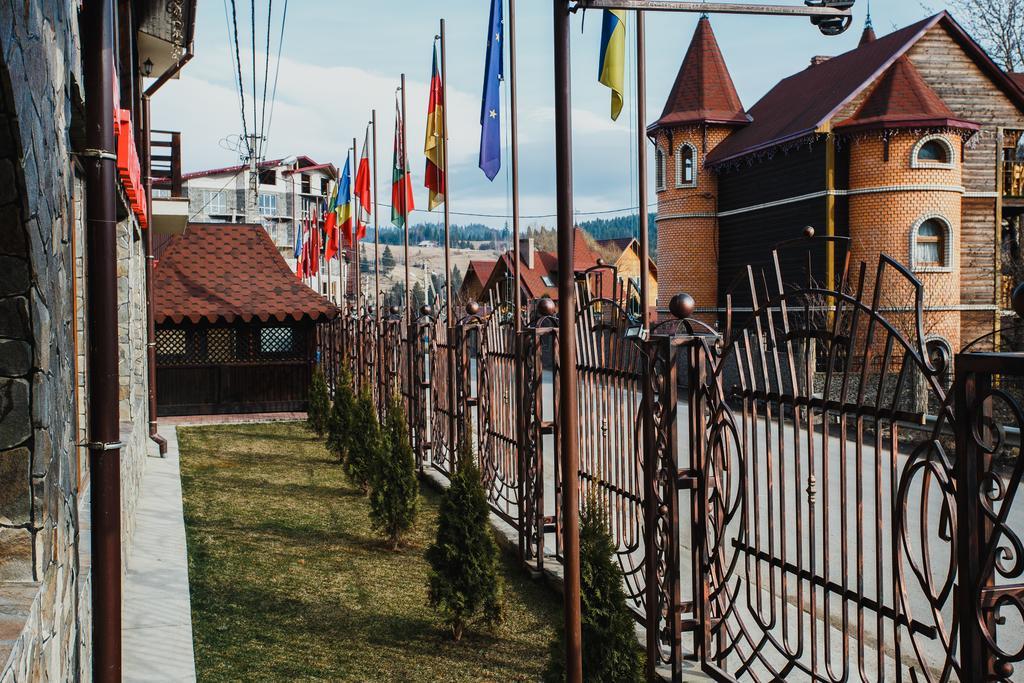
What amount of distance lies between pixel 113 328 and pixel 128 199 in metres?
4.64

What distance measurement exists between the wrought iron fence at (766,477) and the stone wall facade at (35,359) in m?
1.85

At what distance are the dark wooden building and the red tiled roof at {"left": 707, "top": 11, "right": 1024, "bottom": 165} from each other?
47.3 feet

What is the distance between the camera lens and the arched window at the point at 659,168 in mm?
29594

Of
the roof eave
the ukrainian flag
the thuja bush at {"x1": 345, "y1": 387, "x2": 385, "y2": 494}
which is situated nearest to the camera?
the ukrainian flag

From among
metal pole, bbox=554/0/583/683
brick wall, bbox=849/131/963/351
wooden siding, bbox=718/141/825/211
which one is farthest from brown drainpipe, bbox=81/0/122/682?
wooden siding, bbox=718/141/825/211

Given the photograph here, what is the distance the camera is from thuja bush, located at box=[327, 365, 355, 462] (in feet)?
39.5

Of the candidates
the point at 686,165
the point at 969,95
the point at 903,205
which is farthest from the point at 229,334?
the point at 969,95

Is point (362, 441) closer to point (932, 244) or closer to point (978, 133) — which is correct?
point (932, 244)

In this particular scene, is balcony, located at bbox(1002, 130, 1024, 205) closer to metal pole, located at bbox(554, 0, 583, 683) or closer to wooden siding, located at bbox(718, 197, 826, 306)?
wooden siding, located at bbox(718, 197, 826, 306)

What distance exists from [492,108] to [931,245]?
18691mm

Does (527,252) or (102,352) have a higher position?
(527,252)

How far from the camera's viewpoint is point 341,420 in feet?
39.9

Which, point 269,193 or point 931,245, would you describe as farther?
point 269,193

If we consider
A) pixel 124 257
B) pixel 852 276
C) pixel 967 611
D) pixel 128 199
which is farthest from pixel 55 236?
pixel 852 276
